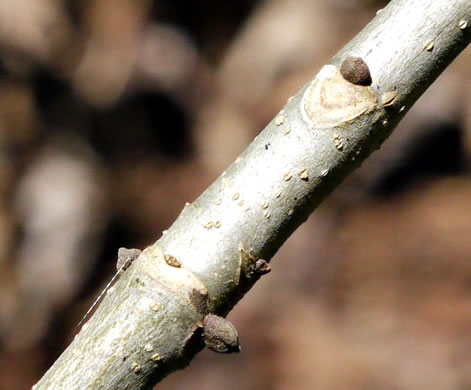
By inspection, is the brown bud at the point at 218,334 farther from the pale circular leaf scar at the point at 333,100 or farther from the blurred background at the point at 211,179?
the blurred background at the point at 211,179

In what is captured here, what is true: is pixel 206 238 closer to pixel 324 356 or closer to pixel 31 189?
pixel 324 356

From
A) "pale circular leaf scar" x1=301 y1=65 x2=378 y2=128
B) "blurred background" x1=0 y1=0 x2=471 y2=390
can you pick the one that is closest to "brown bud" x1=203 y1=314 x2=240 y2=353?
"pale circular leaf scar" x1=301 y1=65 x2=378 y2=128

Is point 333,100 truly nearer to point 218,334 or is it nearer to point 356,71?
point 356,71

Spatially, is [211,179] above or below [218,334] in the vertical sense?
above

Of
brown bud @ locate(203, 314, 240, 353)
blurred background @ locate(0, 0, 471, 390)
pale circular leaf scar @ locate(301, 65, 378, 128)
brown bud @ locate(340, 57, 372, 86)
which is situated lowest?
brown bud @ locate(203, 314, 240, 353)

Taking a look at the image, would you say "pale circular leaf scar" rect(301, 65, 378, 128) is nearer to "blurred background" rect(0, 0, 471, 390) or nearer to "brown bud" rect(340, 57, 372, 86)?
"brown bud" rect(340, 57, 372, 86)

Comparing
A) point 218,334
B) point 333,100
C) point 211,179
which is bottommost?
point 218,334

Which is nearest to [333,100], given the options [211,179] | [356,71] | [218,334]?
[356,71]

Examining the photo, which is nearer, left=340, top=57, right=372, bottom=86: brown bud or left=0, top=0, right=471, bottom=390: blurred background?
left=340, top=57, right=372, bottom=86: brown bud
